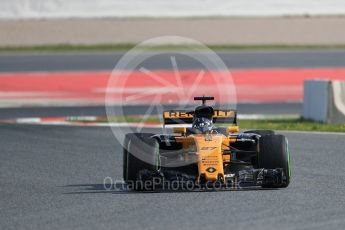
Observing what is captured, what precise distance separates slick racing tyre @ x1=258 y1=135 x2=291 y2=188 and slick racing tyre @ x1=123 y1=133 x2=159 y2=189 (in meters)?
1.12

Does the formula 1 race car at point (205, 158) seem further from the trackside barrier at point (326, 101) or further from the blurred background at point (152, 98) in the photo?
the trackside barrier at point (326, 101)

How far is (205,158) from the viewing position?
35.4 ft

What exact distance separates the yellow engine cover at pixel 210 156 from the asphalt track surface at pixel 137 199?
23cm

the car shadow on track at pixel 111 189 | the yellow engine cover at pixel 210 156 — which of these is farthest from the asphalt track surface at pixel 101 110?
the yellow engine cover at pixel 210 156

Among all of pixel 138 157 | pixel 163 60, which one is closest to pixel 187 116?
pixel 138 157

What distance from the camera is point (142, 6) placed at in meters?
45.6

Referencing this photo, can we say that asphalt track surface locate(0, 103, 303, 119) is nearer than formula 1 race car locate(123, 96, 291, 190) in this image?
No

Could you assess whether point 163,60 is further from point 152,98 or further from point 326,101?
point 326,101

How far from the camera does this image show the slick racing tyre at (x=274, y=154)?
11117mm

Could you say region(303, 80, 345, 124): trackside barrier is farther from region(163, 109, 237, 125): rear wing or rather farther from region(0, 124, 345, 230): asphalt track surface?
region(163, 109, 237, 125): rear wing

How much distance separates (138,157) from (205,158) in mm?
775

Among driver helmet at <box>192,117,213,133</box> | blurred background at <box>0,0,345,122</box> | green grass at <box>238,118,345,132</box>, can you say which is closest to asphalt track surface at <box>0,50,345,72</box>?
blurred background at <box>0,0,345,122</box>

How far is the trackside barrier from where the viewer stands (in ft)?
61.8

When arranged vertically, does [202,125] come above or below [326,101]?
below
